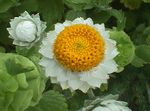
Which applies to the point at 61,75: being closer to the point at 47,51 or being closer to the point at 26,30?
the point at 47,51

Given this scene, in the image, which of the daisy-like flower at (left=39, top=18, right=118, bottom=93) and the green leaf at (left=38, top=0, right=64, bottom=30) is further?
the green leaf at (left=38, top=0, right=64, bottom=30)

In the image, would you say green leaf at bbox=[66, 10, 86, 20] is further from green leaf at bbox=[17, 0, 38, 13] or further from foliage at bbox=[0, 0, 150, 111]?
green leaf at bbox=[17, 0, 38, 13]

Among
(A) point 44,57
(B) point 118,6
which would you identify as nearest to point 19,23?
(A) point 44,57

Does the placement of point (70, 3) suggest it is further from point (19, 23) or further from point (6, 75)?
point (6, 75)

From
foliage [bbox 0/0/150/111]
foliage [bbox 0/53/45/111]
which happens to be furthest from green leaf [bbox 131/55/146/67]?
foliage [bbox 0/53/45/111]

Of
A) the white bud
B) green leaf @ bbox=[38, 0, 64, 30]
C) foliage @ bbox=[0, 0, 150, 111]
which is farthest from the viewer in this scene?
green leaf @ bbox=[38, 0, 64, 30]

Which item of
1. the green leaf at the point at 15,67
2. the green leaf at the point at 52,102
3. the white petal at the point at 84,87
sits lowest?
the green leaf at the point at 52,102

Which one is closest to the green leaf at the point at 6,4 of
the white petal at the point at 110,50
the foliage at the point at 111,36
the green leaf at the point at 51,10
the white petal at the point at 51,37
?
the foliage at the point at 111,36

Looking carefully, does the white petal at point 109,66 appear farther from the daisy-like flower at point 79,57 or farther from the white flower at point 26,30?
the white flower at point 26,30
